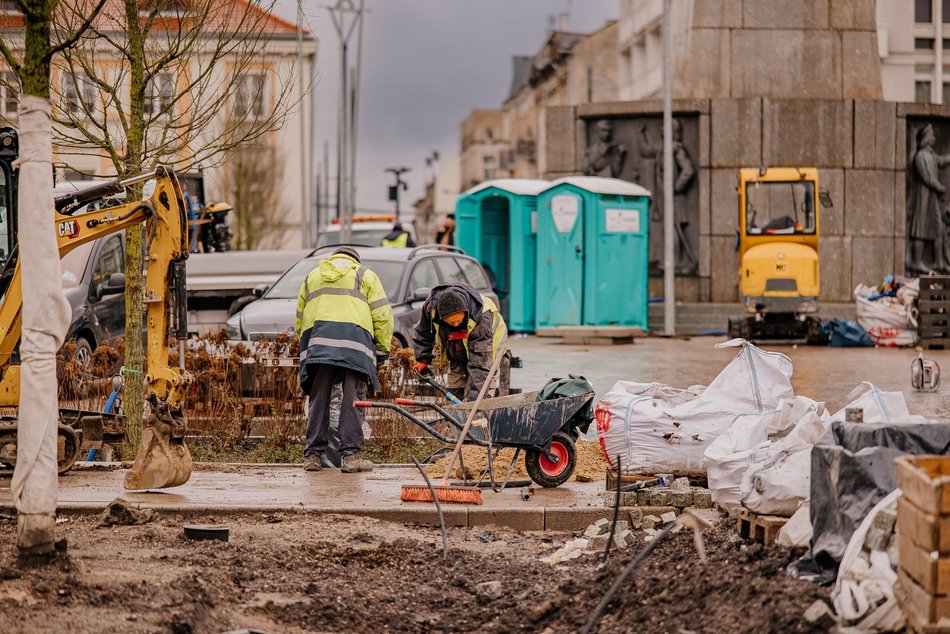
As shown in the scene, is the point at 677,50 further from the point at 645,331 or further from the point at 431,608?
the point at 431,608

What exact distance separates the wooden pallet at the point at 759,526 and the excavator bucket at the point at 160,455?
3867 millimetres

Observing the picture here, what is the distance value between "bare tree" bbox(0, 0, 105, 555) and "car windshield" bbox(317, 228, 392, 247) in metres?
24.0

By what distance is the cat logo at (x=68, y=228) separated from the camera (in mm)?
9547

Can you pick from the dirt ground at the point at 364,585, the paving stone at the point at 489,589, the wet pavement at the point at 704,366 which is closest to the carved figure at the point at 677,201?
the wet pavement at the point at 704,366

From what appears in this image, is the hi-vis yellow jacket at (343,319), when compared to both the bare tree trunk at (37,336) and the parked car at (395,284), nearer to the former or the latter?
the parked car at (395,284)

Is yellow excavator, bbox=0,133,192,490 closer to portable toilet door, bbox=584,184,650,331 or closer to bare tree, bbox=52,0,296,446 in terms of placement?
bare tree, bbox=52,0,296,446

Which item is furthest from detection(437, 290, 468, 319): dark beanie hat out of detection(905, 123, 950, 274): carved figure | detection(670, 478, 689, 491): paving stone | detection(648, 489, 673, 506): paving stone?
detection(905, 123, 950, 274): carved figure

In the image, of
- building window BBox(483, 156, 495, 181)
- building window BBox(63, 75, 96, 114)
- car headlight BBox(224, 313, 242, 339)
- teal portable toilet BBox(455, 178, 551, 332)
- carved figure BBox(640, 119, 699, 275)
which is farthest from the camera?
building window BBox(483, 156, 495, 181)

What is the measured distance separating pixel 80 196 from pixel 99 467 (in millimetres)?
2355

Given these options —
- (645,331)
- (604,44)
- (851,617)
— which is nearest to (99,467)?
(851,617)

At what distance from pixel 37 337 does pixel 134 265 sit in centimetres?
489

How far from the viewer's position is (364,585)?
23.0ft

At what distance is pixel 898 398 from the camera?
24.7 ft

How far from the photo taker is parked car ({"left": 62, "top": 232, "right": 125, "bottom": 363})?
15.3 meters
